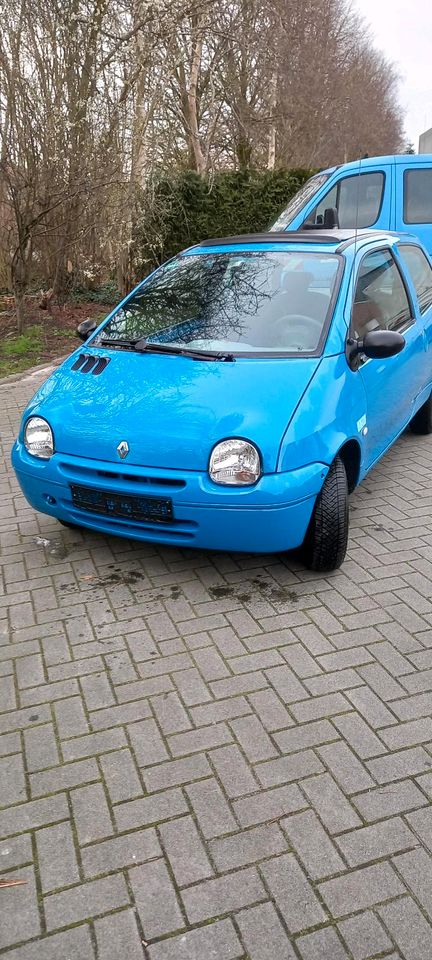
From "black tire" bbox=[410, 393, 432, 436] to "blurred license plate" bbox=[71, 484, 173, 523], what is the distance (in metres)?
3.25

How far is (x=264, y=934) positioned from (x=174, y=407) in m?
2.19

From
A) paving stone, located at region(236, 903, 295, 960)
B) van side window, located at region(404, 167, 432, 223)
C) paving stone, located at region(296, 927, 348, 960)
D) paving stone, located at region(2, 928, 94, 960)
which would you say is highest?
van side window, located at region(404, 167, 432, 223)

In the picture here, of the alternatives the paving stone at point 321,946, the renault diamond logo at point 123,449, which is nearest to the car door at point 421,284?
the renault diamond logo at point 123,449

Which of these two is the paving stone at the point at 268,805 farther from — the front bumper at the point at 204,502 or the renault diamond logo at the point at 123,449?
the renault diamond logo at the point at 123,449

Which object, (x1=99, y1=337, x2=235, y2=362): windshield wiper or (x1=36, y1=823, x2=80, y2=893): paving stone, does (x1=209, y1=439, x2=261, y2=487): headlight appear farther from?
(x1=36, y1=823, x2=80, y2=893): paving stone

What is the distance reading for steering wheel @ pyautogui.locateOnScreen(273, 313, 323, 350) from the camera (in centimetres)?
375

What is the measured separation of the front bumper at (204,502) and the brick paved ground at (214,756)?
0.32 metres

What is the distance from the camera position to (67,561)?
3820mm

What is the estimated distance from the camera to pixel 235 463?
313 cm

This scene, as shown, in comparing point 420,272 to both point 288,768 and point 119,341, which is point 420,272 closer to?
point 119,341

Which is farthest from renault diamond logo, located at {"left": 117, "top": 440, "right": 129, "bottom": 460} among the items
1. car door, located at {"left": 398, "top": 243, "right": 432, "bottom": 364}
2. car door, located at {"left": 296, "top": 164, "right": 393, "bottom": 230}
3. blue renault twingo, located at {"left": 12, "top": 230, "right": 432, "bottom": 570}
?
car door, located at {"left": 296, "top": 164, "right": 393, "bottom": 230}

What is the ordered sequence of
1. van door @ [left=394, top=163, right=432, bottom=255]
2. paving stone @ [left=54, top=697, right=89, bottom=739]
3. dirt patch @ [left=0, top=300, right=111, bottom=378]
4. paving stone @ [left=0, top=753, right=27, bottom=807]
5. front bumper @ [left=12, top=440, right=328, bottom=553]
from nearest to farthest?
paving stone @ [left=0, top=753, right=27, bottom=807] < paving stone @ [left=54, top=697, right=89, bottom=739] < front bumper @ [left=12, top=440, right=328, bottom=553] < van door @ [left=394, top=163, right=432, bottom=255] < dirt patch @ [left=0, top=300, right=111, bottom=378]

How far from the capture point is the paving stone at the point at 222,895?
6.24 feet

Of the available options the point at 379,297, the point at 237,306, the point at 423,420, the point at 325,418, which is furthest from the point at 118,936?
the point at 423,420
